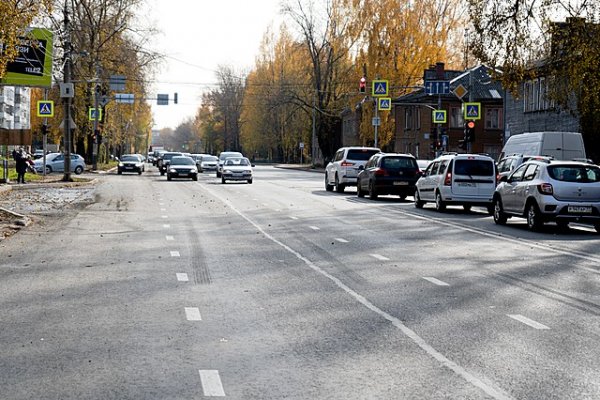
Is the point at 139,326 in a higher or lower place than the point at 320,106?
lower

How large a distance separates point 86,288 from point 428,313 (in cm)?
424

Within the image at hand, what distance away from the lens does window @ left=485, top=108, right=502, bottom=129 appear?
73.8 meters

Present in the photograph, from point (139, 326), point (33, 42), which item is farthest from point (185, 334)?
point (33, 42)

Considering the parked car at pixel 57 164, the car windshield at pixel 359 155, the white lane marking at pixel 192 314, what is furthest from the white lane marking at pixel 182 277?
the parked car at pixel 57 164

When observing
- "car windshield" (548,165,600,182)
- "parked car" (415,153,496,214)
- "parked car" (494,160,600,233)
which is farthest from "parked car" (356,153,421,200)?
"car windshield" (548,165,600,182)

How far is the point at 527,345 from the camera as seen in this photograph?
318 inches

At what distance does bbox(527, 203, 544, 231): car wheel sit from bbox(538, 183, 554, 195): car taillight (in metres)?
0.40

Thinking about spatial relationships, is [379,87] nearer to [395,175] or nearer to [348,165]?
[348,165]

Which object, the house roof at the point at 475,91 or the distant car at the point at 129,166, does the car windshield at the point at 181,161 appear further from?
the house roof at the point at 475,91

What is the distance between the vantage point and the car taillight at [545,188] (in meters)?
20.4

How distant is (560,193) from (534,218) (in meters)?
0.85

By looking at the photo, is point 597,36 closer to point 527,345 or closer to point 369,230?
point 369,230

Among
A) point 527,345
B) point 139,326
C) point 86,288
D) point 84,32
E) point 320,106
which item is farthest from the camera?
point 320,106

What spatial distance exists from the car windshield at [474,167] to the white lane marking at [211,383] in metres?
20.8
